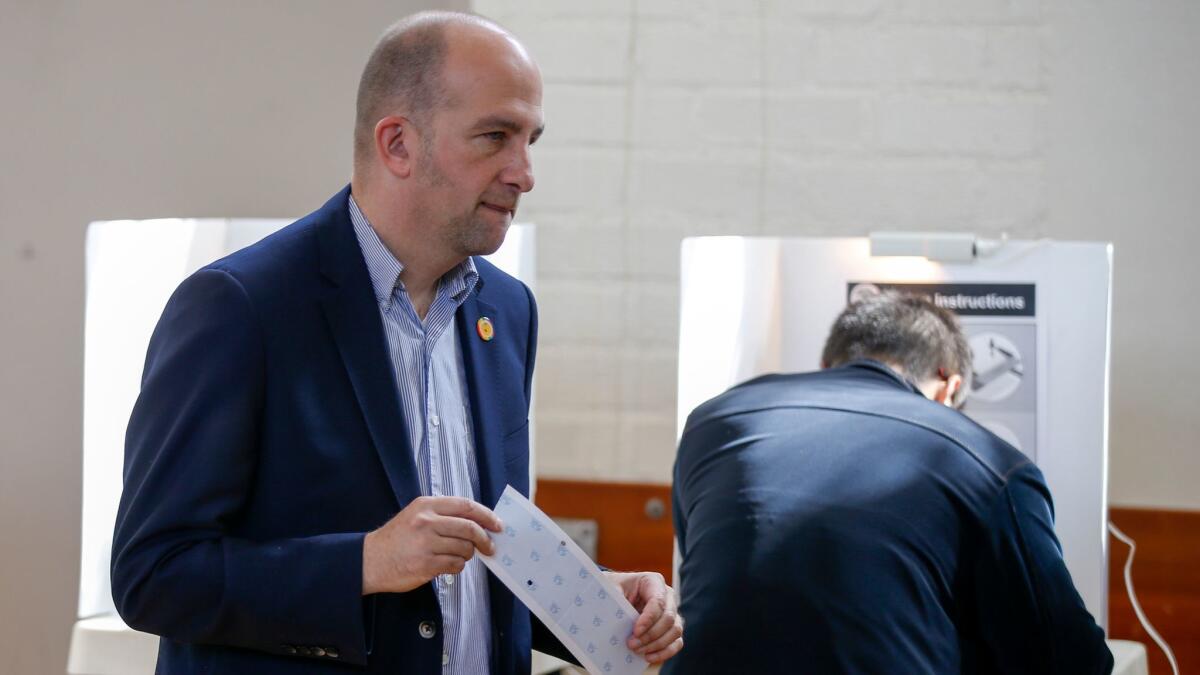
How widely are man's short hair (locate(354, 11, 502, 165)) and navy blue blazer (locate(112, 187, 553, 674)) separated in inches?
4.4

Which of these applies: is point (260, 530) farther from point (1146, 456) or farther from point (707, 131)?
point (1146, 456)

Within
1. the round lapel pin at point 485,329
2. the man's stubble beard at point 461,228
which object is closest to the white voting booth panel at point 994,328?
the round lapel pin at point 485,329

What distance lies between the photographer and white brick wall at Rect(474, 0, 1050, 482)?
2.31 m

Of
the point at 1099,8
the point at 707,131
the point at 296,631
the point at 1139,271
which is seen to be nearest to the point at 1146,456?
the point at 1139,271

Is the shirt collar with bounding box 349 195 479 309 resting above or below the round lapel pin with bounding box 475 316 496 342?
above

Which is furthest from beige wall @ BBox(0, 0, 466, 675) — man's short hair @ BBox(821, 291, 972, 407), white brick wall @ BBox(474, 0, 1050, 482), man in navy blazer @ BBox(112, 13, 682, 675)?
man in navy blazer @ BBox(112, 13, 682, 675)

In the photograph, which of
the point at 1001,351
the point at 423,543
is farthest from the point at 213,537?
the point at 1001,351

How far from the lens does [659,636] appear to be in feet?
3.88

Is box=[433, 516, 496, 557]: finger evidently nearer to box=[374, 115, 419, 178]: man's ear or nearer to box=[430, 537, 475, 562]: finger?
box=[430, 537, 475, 562]: finger

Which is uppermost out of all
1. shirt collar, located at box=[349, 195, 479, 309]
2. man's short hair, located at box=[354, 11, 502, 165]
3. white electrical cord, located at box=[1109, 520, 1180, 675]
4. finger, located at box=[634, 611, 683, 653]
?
man's short hair, located at box=[354, 11, 502, 165]

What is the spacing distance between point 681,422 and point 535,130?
0.84m

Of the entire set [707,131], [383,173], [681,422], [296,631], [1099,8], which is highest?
[1099,8]

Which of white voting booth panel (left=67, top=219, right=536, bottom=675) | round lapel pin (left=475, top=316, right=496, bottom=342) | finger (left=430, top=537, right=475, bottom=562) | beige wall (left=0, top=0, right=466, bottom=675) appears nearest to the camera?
finger (left=430, top=537, right=475, bottom=562)

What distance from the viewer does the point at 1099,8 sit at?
229 centimetres
